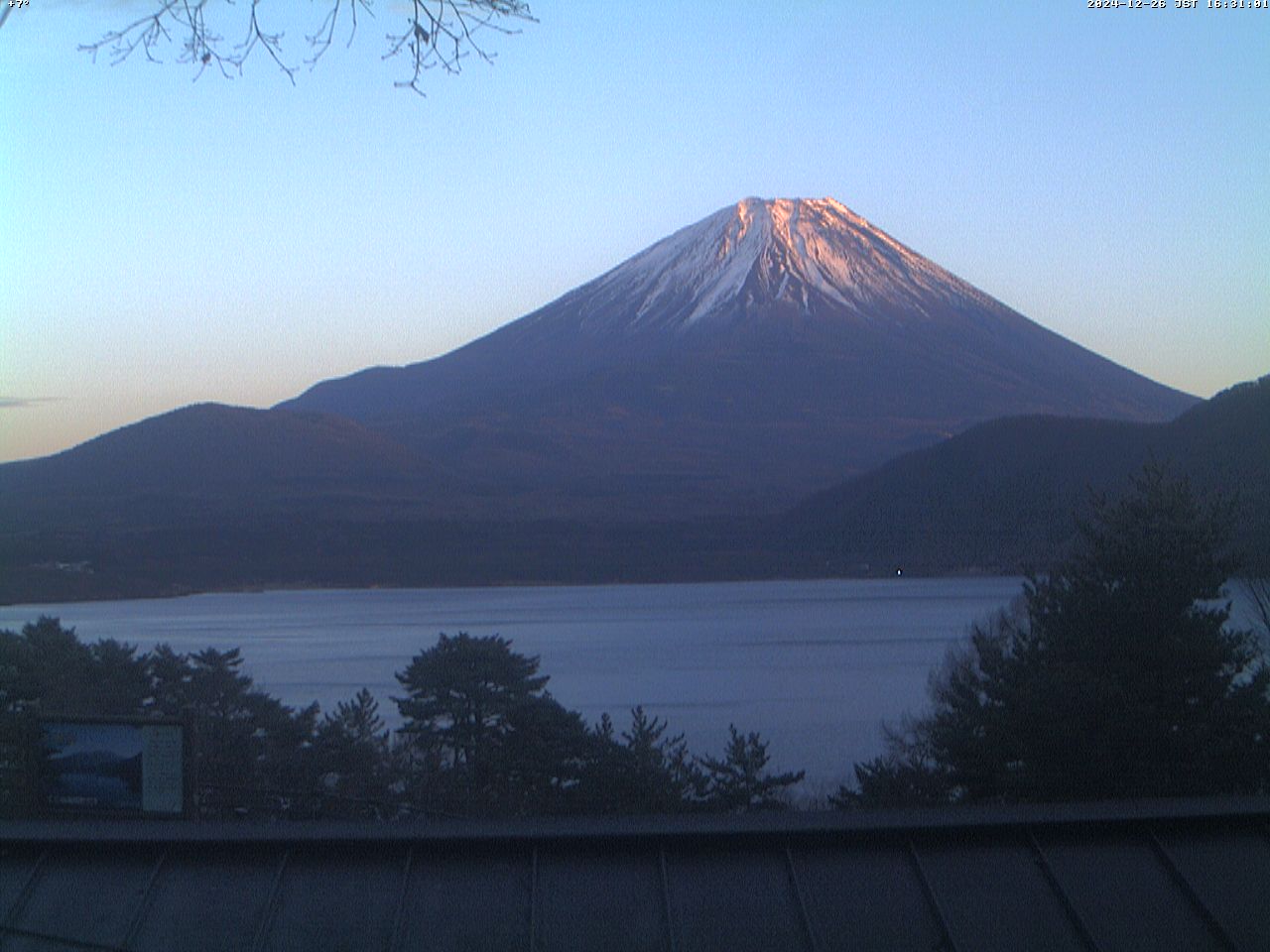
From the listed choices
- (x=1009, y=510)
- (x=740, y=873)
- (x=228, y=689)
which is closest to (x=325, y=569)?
(x=1009, y=510)

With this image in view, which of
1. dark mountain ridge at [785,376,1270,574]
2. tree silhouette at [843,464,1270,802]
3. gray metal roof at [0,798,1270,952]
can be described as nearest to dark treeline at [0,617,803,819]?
tree silhouette at [843,464,1270,802]

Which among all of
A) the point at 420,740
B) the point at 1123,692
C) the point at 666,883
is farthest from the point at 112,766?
the point at 1123,692

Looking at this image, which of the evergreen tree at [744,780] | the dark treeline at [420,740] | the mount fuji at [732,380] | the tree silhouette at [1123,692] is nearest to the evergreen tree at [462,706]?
the dark treeline at [420,740]

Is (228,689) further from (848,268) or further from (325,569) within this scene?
(848,268)

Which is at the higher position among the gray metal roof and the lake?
the gray metal roof

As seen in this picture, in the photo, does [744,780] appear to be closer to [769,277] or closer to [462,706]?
[462,706]

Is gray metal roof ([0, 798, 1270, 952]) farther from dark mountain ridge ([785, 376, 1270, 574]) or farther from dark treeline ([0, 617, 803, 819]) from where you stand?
dark mountain ridge ([785, 376, 1270, 574])
